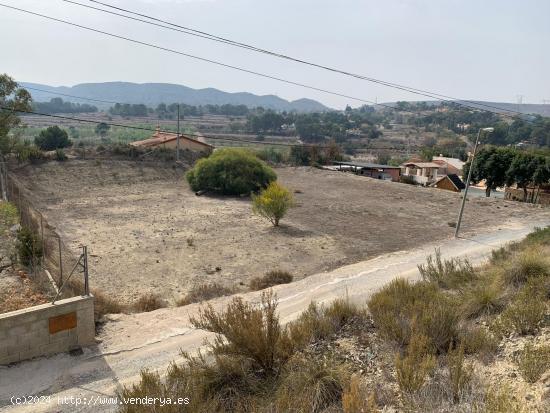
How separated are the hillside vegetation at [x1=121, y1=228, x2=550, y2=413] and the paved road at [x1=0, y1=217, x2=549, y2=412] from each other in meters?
1.48

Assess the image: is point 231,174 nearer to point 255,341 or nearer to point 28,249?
point 28,249

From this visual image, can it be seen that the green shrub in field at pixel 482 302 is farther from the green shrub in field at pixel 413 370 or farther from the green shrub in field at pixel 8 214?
the green shrub in field at pixel 8 214

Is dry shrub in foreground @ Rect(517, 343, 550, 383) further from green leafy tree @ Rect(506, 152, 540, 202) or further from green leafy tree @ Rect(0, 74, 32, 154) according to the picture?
green leafy tree @ Rect(506, 152, 540, 202)

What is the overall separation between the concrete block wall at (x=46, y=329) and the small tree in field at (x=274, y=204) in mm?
15301

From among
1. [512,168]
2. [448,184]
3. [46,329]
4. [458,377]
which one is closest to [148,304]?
[46,329]

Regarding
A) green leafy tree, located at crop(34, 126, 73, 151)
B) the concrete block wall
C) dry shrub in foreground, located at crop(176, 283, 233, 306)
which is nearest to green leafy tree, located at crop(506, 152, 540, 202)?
dry shrub in foreground, located at crop(176, 283, 233, 306)

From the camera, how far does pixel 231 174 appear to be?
3519 centimetres

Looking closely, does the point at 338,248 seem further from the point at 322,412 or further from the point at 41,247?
the point at 322,412

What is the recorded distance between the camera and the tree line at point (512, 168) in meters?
36.6

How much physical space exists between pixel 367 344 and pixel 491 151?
38666 mm

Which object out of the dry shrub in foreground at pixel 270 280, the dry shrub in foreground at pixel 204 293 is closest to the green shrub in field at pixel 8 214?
the dry shrub in foreground at pixel 204 293

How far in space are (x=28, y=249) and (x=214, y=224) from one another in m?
13.3

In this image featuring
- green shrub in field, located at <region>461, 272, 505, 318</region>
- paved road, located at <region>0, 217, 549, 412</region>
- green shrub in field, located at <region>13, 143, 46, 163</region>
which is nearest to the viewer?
paved road, located at <region>0, 217, 549, 412</region>

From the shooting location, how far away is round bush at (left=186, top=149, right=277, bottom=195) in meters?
34.9
